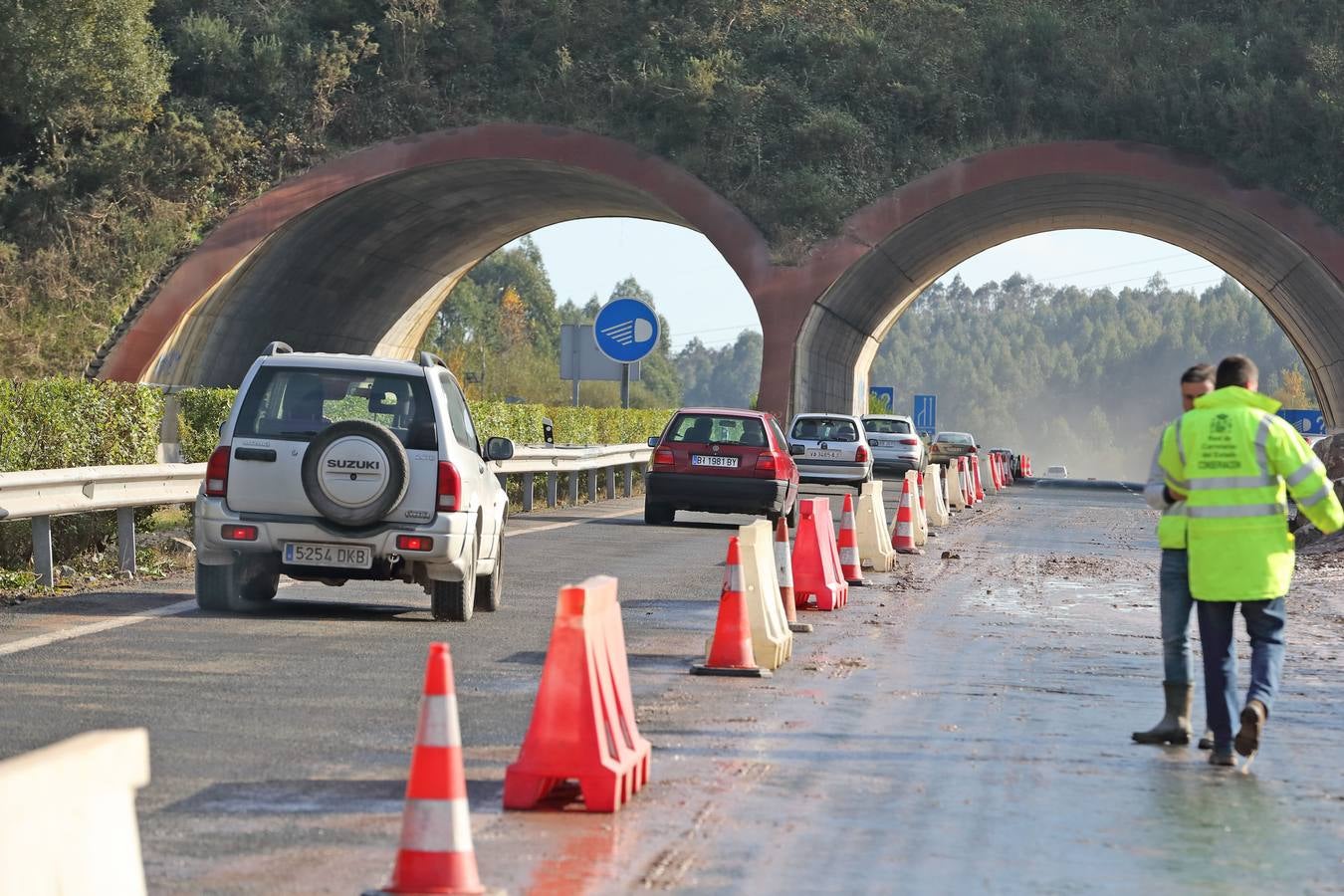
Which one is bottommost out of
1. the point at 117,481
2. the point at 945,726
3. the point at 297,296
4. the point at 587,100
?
the point at 945,726

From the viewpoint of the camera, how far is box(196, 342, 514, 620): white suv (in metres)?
12.4

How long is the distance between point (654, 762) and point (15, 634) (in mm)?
5030

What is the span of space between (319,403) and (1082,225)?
140ft

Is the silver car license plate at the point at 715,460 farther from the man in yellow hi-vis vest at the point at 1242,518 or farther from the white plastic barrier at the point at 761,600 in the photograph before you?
the man in yellow hi-vis vest at the point at 1242,518

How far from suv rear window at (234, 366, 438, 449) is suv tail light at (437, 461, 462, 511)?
19 centimetres

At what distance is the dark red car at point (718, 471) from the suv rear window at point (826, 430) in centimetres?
1106

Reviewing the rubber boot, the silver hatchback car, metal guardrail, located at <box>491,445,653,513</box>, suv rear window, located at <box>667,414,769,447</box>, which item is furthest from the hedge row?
the silver hatchback car

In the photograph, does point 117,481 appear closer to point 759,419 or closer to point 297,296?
point 759,419

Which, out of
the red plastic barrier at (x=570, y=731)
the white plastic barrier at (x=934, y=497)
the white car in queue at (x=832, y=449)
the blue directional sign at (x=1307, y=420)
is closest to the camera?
the red plastic barrier at (x=570, y=731)

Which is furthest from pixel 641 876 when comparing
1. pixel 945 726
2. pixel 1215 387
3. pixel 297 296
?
pixel 297 296

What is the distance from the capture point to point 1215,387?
30.1 ft

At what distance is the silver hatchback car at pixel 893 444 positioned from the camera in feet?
148

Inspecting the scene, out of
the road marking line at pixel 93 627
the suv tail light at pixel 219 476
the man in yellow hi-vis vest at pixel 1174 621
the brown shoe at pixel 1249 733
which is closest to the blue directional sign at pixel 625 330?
the road marking line at pixel 93 627

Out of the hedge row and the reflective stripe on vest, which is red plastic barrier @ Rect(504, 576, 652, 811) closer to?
the reflective stripe on vest
